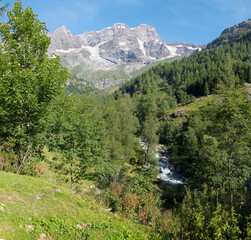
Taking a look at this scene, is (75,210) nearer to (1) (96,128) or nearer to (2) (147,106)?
(1) (96,128)

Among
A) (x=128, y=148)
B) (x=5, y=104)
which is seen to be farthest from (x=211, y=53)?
(x=5, y=104)

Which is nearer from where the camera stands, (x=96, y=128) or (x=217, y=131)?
(x=217, y=131)

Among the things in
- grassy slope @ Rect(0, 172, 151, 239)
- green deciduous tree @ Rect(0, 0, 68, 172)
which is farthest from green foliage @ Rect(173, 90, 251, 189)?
green deciduous tree @ Rect(0, 0, 68, 172)

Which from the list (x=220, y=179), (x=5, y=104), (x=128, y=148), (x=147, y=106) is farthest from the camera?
(x=147, y=106)

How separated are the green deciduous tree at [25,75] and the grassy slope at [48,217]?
3632mm

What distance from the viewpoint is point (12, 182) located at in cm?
878

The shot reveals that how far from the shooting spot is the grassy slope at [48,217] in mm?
5633

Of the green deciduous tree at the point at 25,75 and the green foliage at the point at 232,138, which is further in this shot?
the green foliage at the point at 232,138

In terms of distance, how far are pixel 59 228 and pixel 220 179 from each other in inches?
516

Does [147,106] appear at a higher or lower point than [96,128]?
higher

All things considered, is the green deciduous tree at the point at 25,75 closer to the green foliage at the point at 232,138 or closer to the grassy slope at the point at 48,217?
the grassy slope at the point at 48,217

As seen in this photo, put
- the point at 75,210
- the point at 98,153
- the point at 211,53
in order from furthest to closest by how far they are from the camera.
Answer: the point at 211,53, the point at 98,153, the point at 75,210

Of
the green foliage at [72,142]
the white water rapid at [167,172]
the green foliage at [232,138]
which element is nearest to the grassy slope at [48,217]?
the green foliage at [72,142]

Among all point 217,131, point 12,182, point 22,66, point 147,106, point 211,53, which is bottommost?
point 12,182
